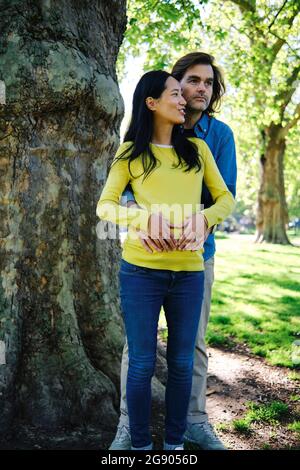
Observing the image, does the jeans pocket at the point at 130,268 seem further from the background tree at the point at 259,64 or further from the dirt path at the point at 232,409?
the background tree at the point at 259,64

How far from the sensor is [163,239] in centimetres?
243

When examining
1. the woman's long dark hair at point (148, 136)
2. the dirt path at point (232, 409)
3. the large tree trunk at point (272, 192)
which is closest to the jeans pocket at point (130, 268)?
the woman's long dark hair at point (148, 136)

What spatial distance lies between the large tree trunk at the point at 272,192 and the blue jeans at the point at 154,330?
15499 millimetres

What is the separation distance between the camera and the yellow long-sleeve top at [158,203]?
2.52 m

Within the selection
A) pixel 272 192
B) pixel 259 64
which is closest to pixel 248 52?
pixel 259 64

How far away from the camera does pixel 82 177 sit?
3.40m

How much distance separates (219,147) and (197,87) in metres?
0.40

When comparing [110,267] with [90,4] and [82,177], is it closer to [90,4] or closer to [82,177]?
[82,177]

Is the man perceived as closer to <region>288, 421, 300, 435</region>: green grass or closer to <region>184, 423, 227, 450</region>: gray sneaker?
<region>184, 423, 227, 450</region>: gray sneaker

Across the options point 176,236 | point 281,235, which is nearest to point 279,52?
point 281,235

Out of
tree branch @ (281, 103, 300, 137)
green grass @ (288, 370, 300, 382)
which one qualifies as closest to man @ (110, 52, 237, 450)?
green grass @ (288, 370, 300, 382)

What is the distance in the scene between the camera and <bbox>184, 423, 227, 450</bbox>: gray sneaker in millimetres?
3051

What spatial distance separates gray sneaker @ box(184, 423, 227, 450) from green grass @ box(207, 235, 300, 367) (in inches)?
69.7
